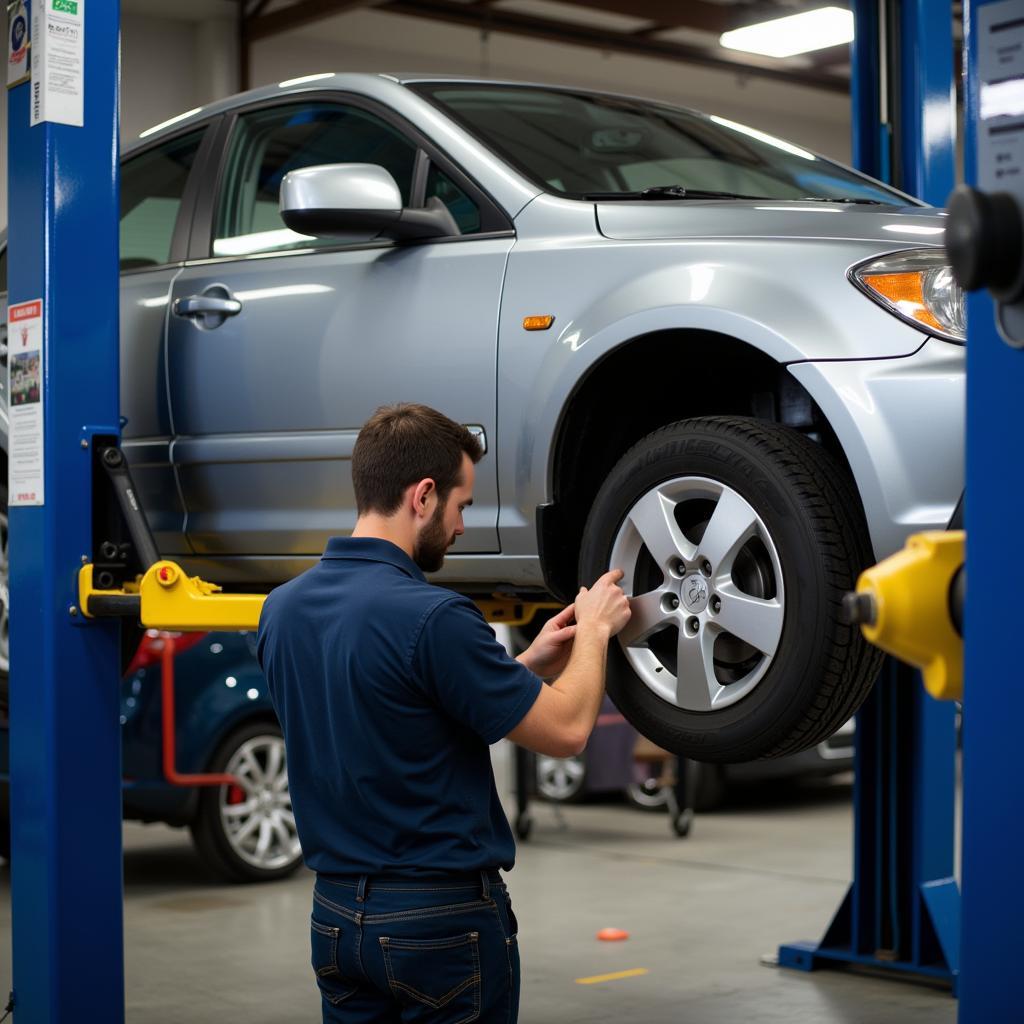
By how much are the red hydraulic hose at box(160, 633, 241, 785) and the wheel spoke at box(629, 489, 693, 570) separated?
13.6 feet

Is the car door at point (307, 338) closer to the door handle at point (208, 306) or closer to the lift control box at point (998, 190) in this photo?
the door handle at point (208, 306)

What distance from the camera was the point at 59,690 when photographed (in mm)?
3479

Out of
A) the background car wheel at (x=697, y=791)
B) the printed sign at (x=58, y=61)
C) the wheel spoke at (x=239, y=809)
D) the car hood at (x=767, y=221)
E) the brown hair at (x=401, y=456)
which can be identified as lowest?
the background car wheel at (x=697, y=791)

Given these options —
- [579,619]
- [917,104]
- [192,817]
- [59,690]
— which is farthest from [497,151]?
[192,817]

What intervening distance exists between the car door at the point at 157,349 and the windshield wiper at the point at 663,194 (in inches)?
48.5

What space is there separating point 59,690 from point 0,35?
293 inches

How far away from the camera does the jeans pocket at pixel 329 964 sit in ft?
8.25

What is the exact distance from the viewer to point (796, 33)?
959 centimetres

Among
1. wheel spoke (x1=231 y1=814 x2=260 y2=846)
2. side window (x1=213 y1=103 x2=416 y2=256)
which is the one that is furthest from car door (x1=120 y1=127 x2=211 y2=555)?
wheel spoke (x1=231 y1=814 x2=260 y2=846)

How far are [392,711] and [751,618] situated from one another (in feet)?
2.17

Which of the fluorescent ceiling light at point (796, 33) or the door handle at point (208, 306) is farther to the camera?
the fluorescent ceiling light at point (796, 33)

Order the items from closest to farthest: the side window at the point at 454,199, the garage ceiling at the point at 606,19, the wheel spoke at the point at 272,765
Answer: the side window at the point at 454,199
the wheel spoke at the point at 272,765
the garage ceiling at the point at 606,19

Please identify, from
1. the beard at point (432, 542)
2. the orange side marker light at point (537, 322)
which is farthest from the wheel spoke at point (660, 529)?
the orange side marker light at point (537, 322)

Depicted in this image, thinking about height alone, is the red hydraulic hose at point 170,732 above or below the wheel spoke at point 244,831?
above
